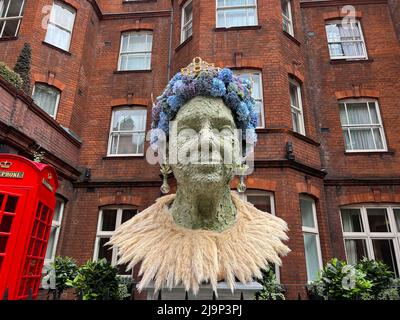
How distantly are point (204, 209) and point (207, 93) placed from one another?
0.85m

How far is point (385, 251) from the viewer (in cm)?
902

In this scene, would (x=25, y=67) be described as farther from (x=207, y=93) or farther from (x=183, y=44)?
(x=207, y=93)

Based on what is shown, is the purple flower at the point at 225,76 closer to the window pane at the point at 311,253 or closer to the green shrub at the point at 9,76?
the window pane at the point at 311,253

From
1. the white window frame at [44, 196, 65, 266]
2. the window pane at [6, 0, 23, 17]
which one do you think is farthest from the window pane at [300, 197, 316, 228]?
the window pane at [6, 0, 23, 17]

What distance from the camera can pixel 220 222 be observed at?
2305 millimetres

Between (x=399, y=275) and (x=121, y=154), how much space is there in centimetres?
932

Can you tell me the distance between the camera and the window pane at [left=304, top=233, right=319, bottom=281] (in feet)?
26.6

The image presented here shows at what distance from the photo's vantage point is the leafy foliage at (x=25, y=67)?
29.3 ft

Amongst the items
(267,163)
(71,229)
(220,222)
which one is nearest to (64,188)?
(71,229)

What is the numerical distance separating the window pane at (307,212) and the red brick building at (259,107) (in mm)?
42

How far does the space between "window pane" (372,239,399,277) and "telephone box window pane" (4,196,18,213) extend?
9.36 meters

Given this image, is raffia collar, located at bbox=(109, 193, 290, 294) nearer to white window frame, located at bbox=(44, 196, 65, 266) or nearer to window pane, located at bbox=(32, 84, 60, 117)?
white window frame, located at bbox=(44, 196, 65, 266)

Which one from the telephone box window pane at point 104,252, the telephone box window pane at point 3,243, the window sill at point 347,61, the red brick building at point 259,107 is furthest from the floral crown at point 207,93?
the window sill at point 347,61
